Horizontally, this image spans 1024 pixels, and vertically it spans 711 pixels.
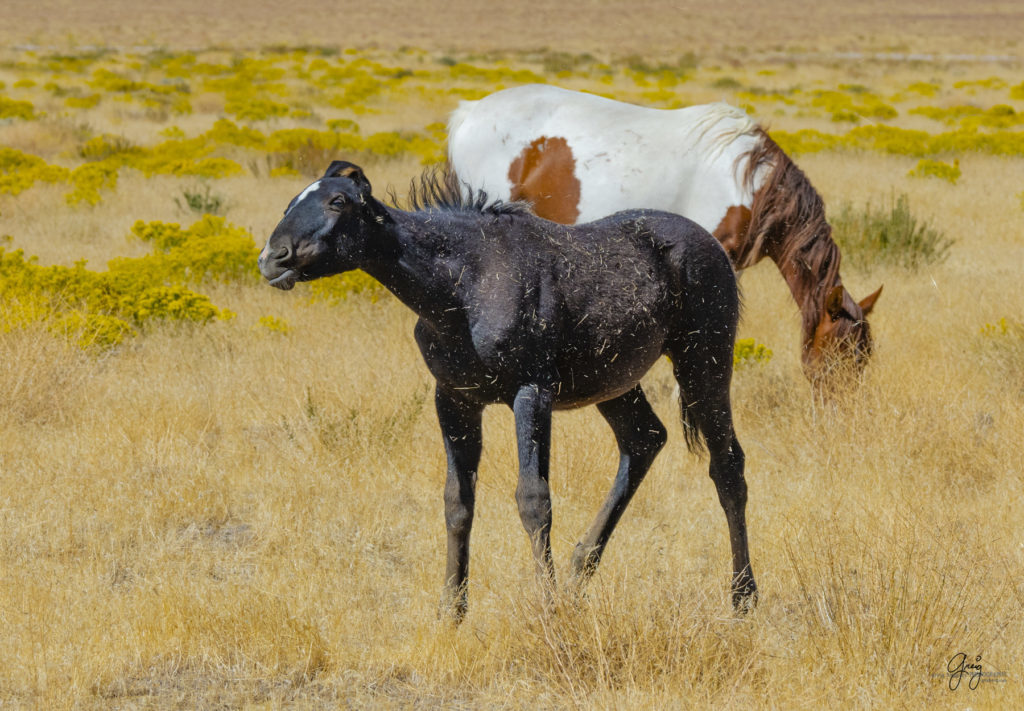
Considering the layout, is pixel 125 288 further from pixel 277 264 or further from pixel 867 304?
pixel 277 264

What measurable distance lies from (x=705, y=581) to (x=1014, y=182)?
13.7 metres

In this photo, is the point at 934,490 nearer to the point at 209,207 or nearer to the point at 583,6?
the point at 209,207

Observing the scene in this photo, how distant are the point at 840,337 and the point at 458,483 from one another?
3074mm

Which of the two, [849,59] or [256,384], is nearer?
[256,384]

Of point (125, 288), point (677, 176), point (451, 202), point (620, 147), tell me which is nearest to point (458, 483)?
point (451, 202)

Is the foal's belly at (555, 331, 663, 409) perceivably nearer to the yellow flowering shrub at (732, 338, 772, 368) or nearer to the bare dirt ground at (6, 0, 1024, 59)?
the yellow flowering shrub at (732, 338, 772, 368)

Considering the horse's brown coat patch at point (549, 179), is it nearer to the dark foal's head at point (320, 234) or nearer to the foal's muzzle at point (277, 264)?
the dark foal's head at point (320, 234)

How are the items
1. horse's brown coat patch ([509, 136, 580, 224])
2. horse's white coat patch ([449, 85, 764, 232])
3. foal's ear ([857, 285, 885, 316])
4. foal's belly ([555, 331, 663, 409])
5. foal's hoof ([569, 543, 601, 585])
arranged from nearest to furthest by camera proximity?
1. foal's belly ([555, 331, 663, 409])
2. foal's hoof ([569, 543, 601, 585])
3. foal's ear ([857, 285, 885, 316])
4. horse's white coat patch ([449, 85, 764, 232])
5. horse's brown coat patch ([509, 136, 580, 224])

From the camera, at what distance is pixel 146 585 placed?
175 inches

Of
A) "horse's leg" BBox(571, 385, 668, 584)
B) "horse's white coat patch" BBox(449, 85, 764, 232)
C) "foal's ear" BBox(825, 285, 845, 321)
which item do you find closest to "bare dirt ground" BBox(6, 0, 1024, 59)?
"horse's white coat patch" BBox(449, 85, 764, 232)

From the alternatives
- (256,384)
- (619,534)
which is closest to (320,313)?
(256,384)

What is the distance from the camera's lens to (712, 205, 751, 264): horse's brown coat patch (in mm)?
7008

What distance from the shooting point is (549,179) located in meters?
7.86

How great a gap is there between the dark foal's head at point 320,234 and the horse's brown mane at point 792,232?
3700 mm
